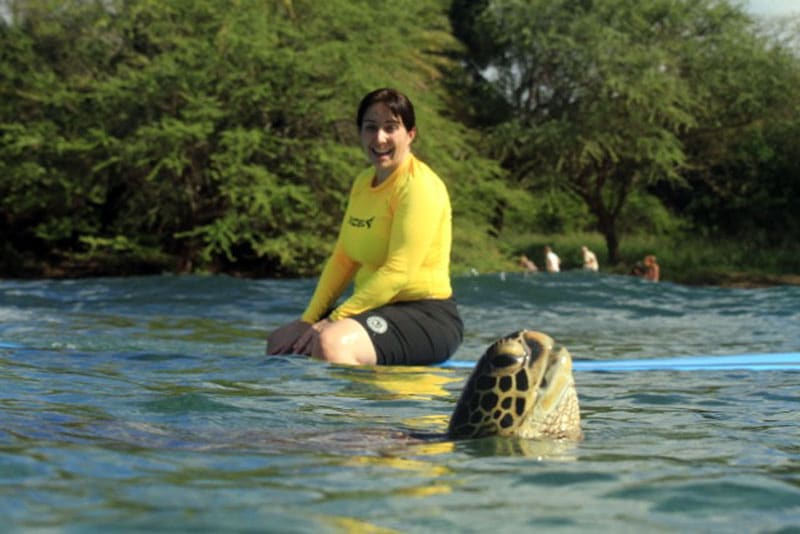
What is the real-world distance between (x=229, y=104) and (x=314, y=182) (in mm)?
2166

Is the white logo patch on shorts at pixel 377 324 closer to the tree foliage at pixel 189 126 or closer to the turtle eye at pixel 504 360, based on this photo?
the turtle eye at pixel 504 360

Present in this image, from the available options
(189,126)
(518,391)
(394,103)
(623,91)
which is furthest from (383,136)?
(623,91)

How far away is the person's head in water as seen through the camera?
18.5 feet

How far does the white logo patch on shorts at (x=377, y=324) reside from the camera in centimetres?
565

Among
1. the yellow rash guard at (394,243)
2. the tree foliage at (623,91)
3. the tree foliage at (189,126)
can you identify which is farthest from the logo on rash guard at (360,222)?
the tree foliage at (623,91)

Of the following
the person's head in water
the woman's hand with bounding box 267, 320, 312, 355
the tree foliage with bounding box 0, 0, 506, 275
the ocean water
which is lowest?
the ocean water

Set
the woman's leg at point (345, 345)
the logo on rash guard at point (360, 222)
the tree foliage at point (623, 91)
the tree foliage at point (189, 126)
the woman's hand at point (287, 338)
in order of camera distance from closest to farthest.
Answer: the woman's leg at point (345, 345) → the logo on rash guard at point (360, 222) → the woman's hand at point (287, 338) → the tree foliage at point (189, 126) → the tree foliage at point (623, 91)

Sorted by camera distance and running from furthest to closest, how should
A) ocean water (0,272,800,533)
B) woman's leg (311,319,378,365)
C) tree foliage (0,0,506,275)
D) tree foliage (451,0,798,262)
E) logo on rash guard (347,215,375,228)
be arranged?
tree foliage (451,0,798,262) < tree foliage (0,0,506,275) < logo on rash guard (347,215,375,228) < woman's leg (311,319,378,365) < ocean water (0,272,800,533)

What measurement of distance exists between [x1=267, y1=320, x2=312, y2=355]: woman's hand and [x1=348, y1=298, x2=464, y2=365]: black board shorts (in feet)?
1.37

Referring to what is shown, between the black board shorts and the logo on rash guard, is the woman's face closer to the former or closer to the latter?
the logo on rash guard

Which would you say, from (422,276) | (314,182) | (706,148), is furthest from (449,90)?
(422,276)

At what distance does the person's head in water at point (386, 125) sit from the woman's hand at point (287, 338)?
928 millimetres

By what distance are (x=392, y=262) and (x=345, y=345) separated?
0.45 metres

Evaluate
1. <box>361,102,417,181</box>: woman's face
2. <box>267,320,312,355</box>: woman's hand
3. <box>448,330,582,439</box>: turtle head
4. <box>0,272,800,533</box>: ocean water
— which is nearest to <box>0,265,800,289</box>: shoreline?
<box>0,272,800,533</box>: ocean water
